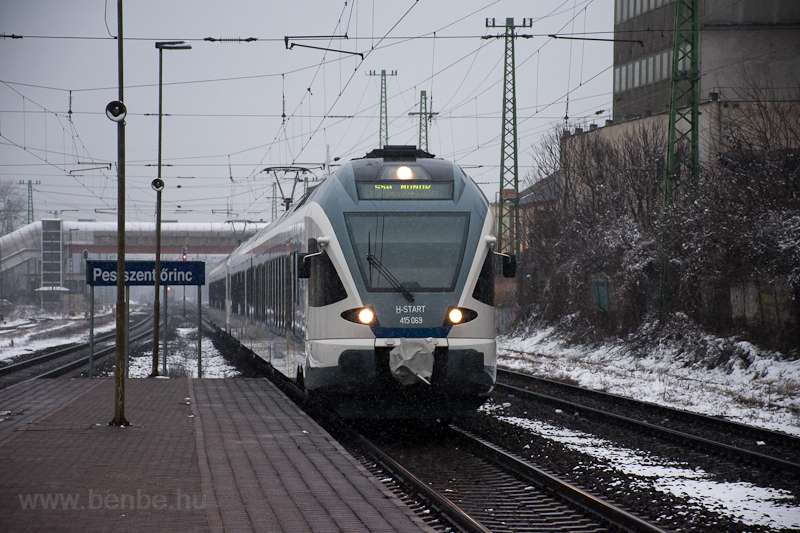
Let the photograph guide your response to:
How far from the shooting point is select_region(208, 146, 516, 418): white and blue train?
1012cm

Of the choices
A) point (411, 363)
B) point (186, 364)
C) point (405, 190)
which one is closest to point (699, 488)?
point (411, 363)

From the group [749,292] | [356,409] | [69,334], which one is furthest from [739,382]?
[69,334]

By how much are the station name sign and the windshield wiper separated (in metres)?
8.12

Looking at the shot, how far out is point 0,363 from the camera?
84.0 ft

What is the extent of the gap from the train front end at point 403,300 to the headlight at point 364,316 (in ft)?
0.04

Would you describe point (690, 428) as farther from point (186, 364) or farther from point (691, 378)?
point (186, 364)

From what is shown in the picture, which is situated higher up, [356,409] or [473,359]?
[473,359]

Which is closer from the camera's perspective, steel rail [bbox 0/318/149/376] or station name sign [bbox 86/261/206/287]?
station name sign [bbox 86/261/206/287]

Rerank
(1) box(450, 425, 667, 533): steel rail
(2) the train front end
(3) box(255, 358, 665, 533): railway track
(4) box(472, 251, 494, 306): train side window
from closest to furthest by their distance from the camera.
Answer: (1) box(450, 425, 667, 533): steel rail
(3) box(255, 358, 665, 533): railway track
(2) the train front end
(4) box(472, 251, 494, 306): train side window

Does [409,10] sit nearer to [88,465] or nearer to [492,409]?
[492,409]

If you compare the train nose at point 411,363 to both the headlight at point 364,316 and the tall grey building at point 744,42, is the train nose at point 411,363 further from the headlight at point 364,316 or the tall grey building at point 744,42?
the tall grey building at point 744,42

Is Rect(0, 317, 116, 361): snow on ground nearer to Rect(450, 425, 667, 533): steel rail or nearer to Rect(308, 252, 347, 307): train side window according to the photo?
Result: Rect(308, 252, 347, 307): train side window

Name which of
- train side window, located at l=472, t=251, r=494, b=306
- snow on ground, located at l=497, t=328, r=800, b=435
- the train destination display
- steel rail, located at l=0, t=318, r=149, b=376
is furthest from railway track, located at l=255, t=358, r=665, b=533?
steel rail, located at l=0, t=318, r=149, b=376

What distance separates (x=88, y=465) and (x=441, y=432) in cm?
487
